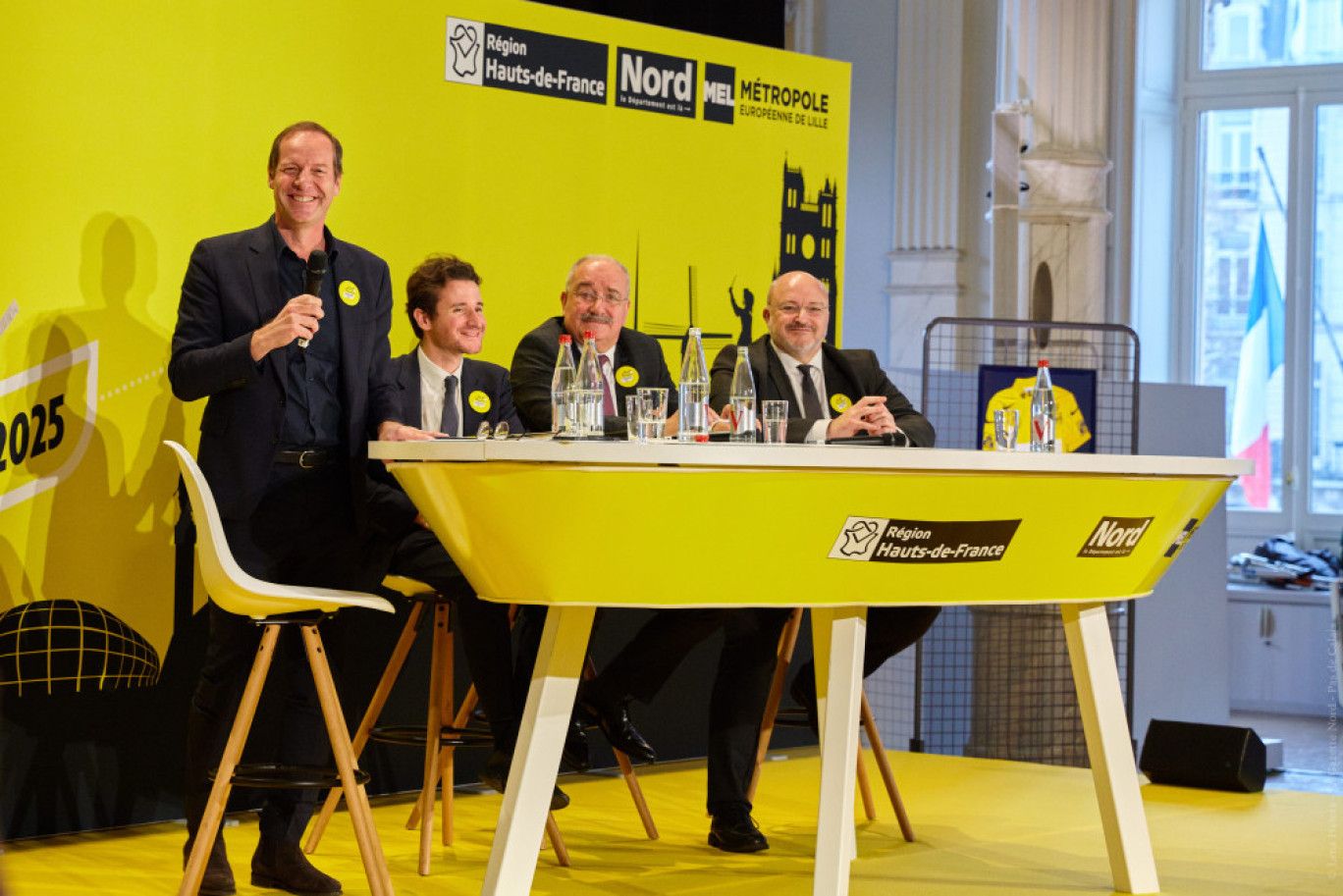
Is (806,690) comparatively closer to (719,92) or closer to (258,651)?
(258,651)

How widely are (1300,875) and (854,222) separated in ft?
15.7

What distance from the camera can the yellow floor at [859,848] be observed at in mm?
3451

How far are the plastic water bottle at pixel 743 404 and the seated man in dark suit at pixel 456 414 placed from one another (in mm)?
576

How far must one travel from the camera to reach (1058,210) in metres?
6.08

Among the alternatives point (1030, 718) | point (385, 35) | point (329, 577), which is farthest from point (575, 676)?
point (1030, 718)

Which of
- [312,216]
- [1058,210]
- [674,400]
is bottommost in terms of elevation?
[674,400]

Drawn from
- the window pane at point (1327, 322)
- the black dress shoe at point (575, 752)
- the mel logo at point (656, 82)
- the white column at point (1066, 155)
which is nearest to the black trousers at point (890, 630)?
the black dress shoe at point (575, 752)

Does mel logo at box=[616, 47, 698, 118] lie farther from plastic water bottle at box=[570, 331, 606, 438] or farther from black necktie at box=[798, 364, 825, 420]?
plastic water bottle at box=[570, 331, 606, 438]

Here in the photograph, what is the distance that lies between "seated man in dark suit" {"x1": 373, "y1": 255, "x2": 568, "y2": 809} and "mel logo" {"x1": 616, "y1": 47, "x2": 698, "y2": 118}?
1281 millimetres

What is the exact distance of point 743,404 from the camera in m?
3.42

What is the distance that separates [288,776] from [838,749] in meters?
1.07

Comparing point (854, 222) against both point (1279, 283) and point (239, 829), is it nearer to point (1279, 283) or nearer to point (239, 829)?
point (1279, 283)

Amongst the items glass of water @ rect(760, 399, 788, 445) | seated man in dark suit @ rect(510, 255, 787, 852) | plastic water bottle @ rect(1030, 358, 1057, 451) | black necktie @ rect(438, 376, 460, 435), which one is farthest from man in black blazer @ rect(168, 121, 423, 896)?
plastic water bottle @ rect(1030, 358, 1057, 451)

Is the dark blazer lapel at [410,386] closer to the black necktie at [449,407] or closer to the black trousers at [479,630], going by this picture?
the black necktie at [449,407]
